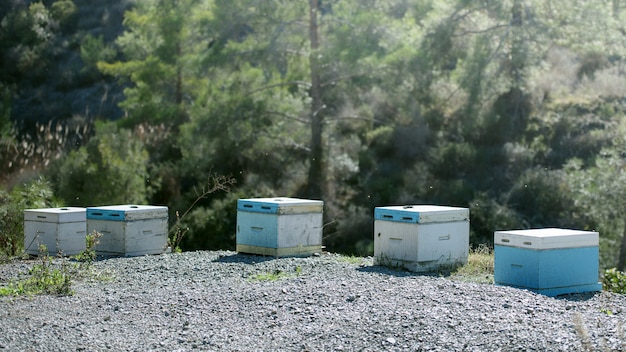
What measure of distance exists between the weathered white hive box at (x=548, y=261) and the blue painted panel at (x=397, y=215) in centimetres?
123

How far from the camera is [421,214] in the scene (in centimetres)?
1095

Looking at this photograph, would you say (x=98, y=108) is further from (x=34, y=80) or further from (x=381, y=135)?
(x=381, y=135)

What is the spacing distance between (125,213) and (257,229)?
191 centimetres

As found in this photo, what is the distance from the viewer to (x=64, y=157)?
24109mm

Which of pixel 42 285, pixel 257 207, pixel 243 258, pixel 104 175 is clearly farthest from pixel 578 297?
pixel 104 175

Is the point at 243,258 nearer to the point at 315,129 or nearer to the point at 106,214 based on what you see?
the point at 106,214

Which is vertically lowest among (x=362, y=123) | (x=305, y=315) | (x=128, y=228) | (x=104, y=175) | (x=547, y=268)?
(x=305, y=315)


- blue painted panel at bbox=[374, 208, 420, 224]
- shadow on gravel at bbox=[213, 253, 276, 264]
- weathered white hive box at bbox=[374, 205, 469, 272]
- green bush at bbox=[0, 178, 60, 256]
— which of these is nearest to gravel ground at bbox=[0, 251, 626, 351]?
weathered white hive box at bbox=[374, 205, 469, 272]

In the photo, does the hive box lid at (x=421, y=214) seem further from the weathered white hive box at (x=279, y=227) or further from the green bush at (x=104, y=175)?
the green bush at (x=104, y=175)

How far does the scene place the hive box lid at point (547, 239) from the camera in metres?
9.62

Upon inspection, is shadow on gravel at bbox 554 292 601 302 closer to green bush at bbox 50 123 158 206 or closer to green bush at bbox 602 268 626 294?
green bush at bbox 602 268 626 294

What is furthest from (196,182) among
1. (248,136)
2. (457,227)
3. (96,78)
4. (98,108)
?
(457,227)

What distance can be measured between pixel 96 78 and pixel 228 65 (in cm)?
1509

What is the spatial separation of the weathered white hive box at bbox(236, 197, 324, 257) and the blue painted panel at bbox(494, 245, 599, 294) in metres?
3.26
